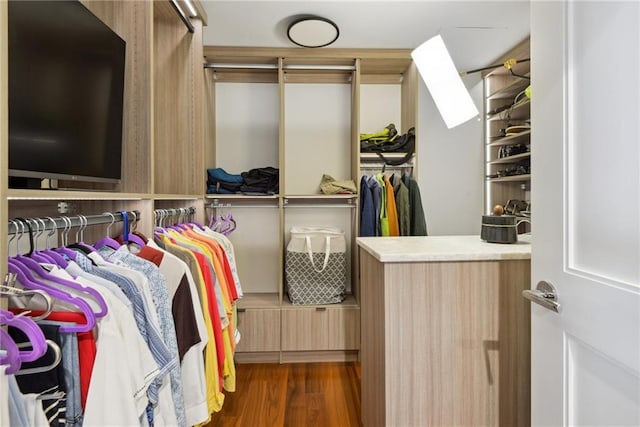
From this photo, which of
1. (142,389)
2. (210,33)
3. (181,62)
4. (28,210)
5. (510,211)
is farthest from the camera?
(510,211)

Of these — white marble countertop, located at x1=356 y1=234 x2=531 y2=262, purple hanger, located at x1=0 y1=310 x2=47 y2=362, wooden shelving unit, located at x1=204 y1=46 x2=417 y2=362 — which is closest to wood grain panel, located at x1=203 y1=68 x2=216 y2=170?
wooden shelving unit, located at x1=204 y1=46 x2=417 y2=362

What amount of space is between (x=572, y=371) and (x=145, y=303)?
1068mm

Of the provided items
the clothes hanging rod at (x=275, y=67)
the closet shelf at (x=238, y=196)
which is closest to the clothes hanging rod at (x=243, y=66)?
the clothes hanging rod at (x=275, y=67)

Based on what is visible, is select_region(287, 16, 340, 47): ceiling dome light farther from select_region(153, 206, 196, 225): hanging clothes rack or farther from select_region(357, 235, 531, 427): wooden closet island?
select_region(357, 235, 531, 427): wooden closet island

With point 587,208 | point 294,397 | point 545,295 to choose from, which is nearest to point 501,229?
point 545,295

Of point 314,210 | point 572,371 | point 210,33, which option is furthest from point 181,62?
point 572,371

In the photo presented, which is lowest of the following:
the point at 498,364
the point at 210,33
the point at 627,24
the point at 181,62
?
the point at 498,364

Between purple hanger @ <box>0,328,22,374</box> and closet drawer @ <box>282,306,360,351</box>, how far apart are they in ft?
6.70

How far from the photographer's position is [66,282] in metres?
0.78

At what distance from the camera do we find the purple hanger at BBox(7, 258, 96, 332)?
28.4 inches

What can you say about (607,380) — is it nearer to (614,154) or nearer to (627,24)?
(614,154)

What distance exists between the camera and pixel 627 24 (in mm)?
667

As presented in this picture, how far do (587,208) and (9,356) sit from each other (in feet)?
3.75

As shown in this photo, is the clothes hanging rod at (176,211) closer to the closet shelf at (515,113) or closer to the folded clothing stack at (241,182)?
the folded clothing stack at (241,182)
